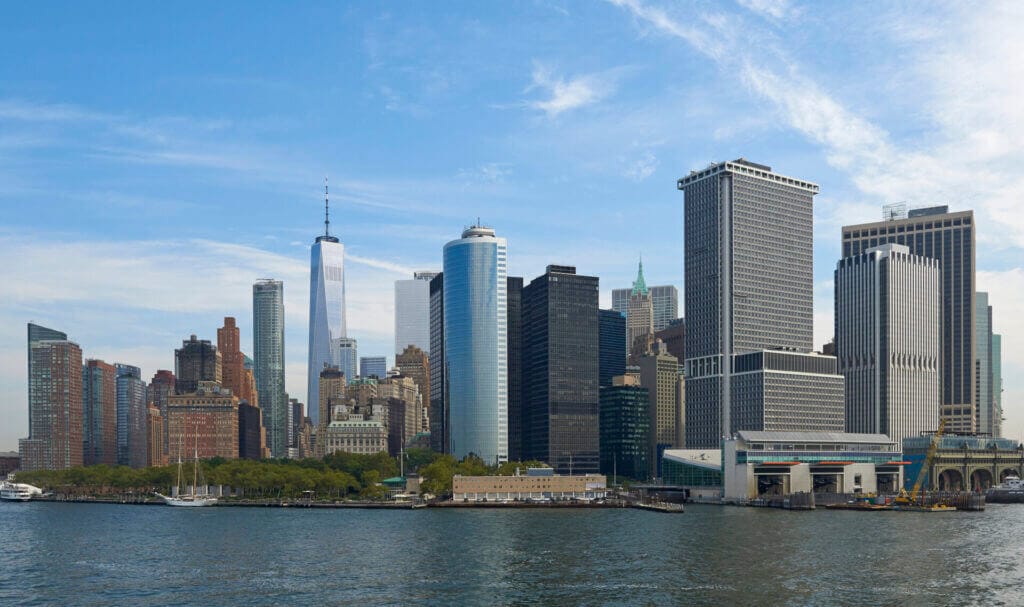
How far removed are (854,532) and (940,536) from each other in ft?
44.2

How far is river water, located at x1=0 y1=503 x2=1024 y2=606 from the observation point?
107188 mm

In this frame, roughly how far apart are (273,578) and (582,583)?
34998mm

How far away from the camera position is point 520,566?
130 metres

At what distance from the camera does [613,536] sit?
563 ft

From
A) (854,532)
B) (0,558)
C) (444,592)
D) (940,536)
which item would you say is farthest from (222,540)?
(940,536)

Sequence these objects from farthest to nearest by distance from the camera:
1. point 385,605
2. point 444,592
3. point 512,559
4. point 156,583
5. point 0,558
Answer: point 0,558 → point 512,559 → point 156,583 → point 444,592 → point 385,605

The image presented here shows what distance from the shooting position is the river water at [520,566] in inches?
4220

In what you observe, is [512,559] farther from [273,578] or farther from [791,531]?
[791,531]

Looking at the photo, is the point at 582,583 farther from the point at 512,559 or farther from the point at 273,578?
the point at 273,578

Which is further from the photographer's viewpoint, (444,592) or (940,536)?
(940,536)

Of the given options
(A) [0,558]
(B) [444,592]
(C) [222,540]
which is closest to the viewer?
(B) [444,592]

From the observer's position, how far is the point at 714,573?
122438 millimetres

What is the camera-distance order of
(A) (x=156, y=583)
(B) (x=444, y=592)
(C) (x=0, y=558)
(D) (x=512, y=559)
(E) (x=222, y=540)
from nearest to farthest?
(B) (x=444, y=592)
(A) (x=156, y=583)
(D) (x=512, y=559)
(C) (x=0, y=558)
(E) (x=222, y=540)

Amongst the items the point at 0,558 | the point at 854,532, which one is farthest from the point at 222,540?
the point at 854,532
